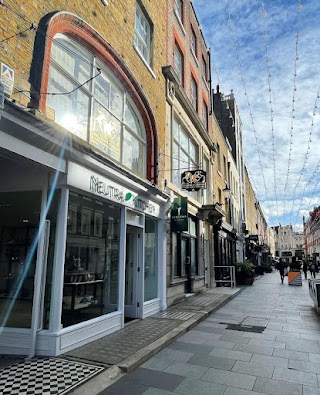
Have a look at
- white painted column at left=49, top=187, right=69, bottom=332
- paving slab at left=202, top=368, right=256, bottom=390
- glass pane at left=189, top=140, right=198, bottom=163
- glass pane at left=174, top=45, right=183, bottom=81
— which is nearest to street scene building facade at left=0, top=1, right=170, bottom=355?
white painted column at left=49, top=187, right=69, bottom=332

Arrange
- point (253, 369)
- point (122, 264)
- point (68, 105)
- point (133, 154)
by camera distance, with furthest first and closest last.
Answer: point (133, 154) < point (122, 264) < point (68, 105) < point (253, 369)

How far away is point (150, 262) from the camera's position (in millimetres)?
9320

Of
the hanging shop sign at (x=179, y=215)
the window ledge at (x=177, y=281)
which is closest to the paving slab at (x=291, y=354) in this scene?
the window ledge at (x=177, y=281)

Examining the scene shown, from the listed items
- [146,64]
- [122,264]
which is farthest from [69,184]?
[146,64]

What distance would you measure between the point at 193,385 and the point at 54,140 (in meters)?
4.16

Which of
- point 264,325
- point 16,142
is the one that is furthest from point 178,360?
point 16,142

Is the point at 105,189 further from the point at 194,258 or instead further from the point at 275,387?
the point at 194,258

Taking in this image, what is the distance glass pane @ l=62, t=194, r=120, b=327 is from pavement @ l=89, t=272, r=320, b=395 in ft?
5.31

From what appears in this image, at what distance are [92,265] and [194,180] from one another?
6.09m

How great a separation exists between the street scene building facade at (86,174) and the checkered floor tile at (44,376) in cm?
40

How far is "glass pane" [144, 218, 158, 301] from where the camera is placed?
9.02 m

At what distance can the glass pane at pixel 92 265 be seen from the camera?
577 cm

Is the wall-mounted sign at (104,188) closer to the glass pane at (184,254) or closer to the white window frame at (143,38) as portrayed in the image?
the glass pane at (184,254)

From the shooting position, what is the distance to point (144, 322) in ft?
25.1
